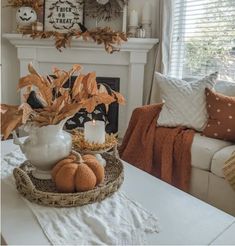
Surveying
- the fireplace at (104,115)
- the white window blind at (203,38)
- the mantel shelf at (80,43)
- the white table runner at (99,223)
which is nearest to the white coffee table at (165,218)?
the white table runner at (99,223)

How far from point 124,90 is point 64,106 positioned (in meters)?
2.42

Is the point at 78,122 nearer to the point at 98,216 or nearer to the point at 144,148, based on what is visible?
the point at 144,148

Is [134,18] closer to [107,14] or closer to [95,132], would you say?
[107,14]

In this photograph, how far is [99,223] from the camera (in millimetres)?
988

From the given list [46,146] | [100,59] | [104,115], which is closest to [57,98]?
[46,146]

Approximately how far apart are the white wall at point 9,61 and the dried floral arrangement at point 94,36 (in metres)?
0.49

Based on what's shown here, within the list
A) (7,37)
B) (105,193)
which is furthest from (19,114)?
(7,37)

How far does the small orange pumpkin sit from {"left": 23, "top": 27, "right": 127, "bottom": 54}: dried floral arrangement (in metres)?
2.25

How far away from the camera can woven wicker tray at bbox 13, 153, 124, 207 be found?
3.56ft

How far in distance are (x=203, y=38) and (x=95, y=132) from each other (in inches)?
86.4

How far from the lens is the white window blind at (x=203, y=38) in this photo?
9.36ft

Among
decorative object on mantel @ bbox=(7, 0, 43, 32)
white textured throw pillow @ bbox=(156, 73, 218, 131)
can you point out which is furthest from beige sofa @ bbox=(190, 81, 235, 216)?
decorative object on mantel @ bbox=(7, 0, 43, 32)

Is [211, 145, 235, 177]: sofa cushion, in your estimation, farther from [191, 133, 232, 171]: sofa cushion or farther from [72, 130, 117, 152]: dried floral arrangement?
[72, 130, 117, 152]: dried floral arrangement

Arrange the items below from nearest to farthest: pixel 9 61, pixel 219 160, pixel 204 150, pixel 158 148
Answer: pixel 219 160, pixel 204 150, pixel 158 148, pixel 9 61
